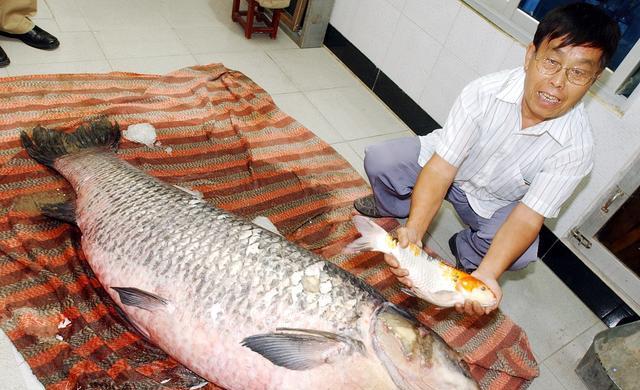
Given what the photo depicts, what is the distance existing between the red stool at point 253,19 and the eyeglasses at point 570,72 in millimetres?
2526

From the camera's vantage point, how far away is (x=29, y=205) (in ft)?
6.72

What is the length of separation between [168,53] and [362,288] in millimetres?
2586

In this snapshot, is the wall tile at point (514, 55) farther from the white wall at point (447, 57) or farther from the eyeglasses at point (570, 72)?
the eyeglasses at point (570, 72)

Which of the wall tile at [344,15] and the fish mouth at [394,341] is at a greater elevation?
the fish mouth at [394,341]

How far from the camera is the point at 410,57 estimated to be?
3.44m

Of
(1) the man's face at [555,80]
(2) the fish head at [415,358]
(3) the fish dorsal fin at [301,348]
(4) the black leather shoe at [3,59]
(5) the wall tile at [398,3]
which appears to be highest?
(1) the man's face at [555,80]

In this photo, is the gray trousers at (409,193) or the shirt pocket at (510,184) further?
the gray trousers at (409,193)

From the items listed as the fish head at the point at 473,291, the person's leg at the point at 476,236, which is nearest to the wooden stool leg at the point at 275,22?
the person's leg at the point at 476,236

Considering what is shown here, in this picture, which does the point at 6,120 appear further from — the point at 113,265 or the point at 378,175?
the point at 378,175

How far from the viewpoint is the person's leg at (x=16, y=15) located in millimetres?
2930

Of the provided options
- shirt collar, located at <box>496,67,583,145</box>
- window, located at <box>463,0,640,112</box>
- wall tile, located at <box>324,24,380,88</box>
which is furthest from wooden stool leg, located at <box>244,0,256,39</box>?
shirt collar, located at <box>496,67,583,145</box>

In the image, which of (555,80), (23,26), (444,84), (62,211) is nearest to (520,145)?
(555,80)

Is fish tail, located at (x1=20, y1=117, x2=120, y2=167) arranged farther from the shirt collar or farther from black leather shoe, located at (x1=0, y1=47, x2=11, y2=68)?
the shirt collar

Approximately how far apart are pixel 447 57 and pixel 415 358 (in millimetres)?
2311
